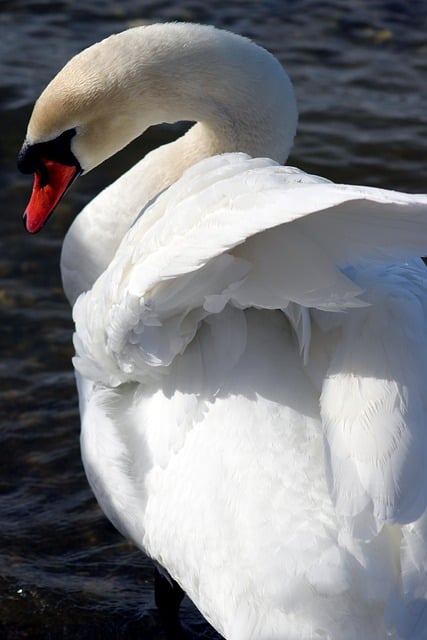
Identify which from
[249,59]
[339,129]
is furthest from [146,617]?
[339,129]

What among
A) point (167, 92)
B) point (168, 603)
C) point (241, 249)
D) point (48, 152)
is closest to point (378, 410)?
point (241, 249)

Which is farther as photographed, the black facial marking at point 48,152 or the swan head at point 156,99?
the black facial marking at point 48,152

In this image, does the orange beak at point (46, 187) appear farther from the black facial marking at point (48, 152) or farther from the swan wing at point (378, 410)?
the swan wing at point (378, 410)

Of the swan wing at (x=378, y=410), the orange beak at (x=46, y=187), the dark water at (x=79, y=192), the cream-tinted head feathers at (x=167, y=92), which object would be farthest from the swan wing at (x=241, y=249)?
the dark water at (x=79, y=192)

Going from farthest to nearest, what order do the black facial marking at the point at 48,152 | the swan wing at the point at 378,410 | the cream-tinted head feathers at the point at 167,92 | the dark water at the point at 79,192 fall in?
the dark water at the point at 79,192, the black facial marking at the point at 48,152, the cream-tinted head feathers at the point at 167,92, the swan wing at the point at 378,410

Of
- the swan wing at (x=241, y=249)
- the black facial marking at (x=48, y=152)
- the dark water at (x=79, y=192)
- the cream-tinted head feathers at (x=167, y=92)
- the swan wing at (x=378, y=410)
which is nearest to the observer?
the swan wing at (x=241, y=249)

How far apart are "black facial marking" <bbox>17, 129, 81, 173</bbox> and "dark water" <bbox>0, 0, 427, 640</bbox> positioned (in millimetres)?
1278

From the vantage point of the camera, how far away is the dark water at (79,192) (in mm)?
4156

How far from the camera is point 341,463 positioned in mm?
2658

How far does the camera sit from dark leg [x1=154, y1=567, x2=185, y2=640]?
12.8 ft

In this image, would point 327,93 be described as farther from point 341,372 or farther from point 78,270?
point 341,372

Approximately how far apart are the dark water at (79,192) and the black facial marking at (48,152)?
50.3 inches

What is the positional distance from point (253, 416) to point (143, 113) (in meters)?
1.48

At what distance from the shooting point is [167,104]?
13.0ft
